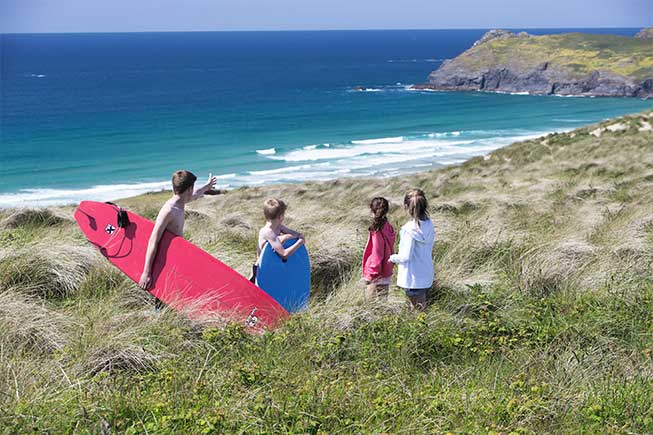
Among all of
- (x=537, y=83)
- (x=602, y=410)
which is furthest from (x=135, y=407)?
(x=537, y=83)

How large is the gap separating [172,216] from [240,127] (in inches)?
2487

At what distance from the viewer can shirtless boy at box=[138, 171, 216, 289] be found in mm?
5777

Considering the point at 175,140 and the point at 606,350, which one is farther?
the point at 175,140

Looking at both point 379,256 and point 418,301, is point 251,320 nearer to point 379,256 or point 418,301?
point 379,256

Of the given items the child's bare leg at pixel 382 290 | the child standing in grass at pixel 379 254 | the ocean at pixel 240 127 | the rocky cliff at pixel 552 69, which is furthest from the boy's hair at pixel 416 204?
the rocky cliff at pixel 552 69

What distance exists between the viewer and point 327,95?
9662 cm

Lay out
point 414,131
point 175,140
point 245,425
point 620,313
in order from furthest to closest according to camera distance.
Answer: point 414,131, point 175,140, point 620,313, point 245,425

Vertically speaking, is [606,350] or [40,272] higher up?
[40,272]

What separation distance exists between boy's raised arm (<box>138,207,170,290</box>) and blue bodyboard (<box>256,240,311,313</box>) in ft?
2.97

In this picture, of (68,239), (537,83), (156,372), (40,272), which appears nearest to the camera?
(156,372)

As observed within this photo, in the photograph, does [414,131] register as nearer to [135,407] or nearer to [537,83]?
[537,83]

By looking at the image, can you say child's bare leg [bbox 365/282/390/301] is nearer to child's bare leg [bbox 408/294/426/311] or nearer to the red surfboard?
child's bare leg [bbox 408/294/426/311]

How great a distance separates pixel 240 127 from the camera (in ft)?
223

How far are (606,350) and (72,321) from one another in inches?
158
